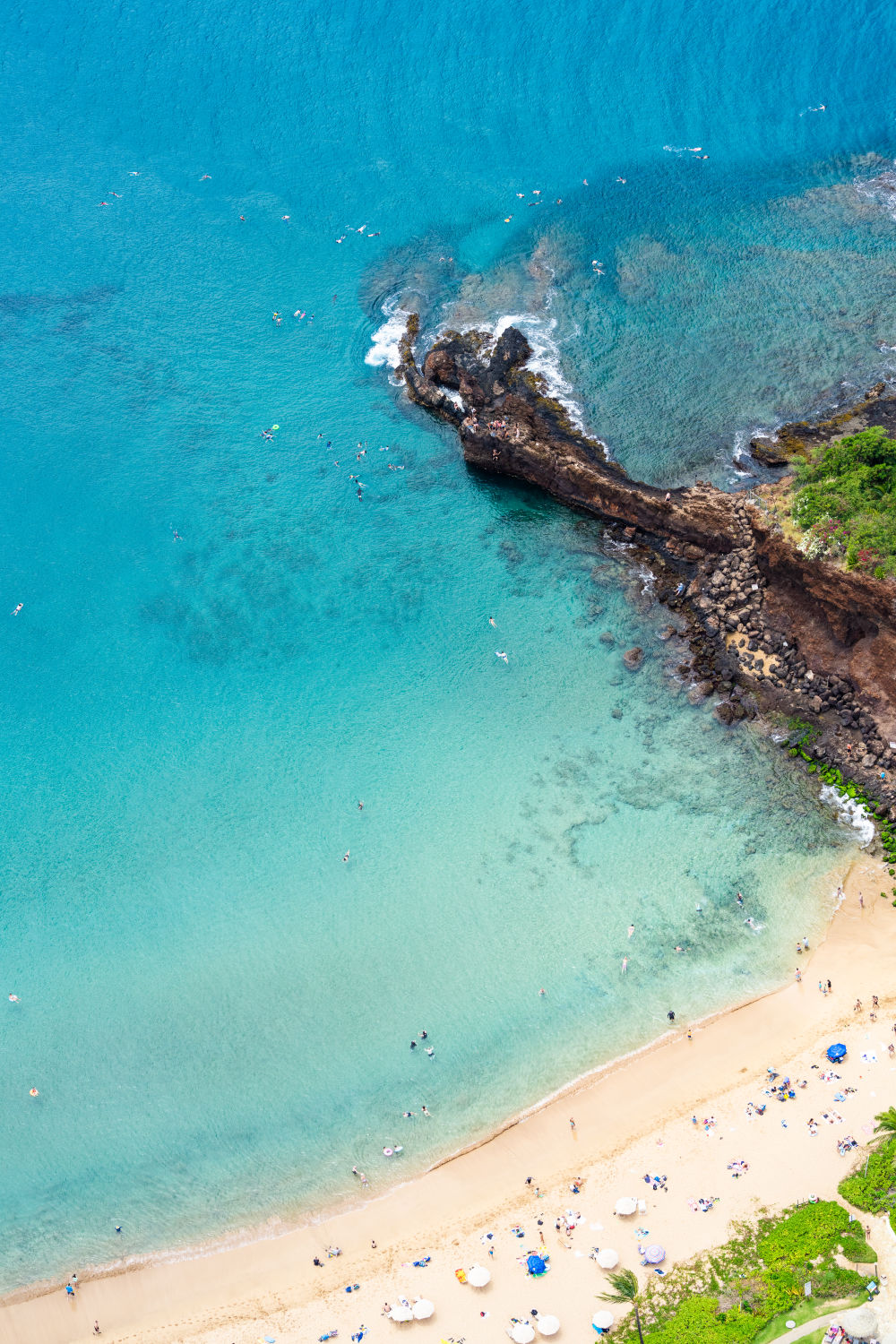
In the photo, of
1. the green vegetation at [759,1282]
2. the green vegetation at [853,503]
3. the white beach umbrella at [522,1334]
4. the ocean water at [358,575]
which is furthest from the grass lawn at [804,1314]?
the green vegetation at [853,503]

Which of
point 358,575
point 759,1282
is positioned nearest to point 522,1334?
point 759,1282

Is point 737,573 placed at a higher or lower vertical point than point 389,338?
lower

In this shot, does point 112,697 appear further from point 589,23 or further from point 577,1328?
point 589,23

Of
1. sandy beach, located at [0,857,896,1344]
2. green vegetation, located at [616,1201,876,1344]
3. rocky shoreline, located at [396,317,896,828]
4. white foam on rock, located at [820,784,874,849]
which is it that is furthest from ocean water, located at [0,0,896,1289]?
green vegetation, located at [616,1201,876,1344]

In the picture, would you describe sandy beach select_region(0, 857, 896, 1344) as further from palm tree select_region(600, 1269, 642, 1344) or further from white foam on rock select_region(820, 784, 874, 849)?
white foam on rock select_region(820, 784, 874, 849)

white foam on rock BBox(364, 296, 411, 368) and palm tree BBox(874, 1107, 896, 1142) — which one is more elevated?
white foam on rock BBox(364, 296, 411, 368)

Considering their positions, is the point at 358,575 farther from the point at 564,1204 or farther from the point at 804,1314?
the point at 804,1314

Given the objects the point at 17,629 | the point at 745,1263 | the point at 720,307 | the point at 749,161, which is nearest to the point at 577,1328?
the point at 745,1263
